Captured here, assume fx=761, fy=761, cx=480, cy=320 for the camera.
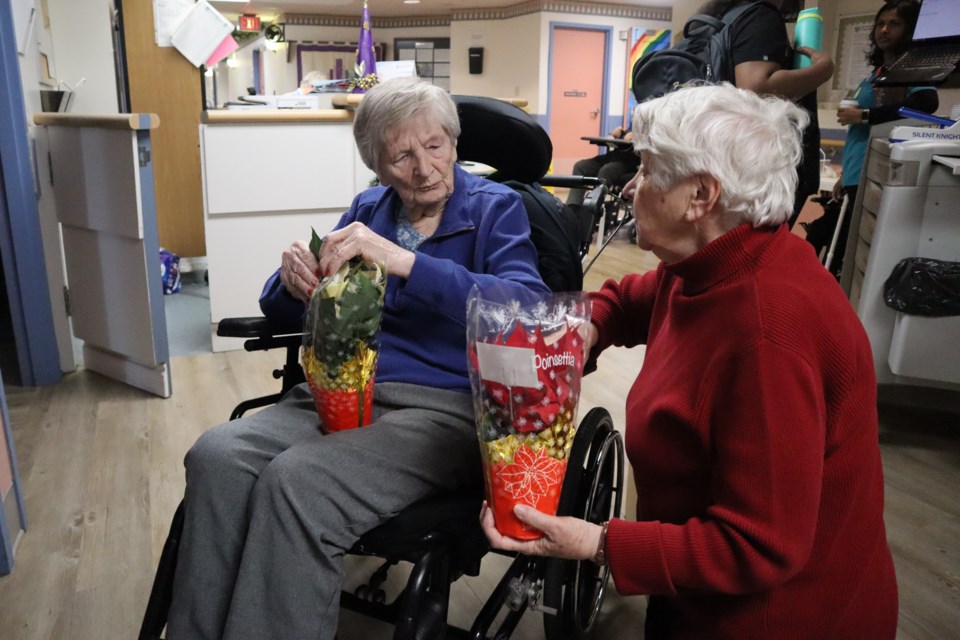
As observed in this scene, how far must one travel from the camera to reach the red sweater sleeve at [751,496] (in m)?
0.87

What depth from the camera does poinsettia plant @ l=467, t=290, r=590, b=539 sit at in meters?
0.94

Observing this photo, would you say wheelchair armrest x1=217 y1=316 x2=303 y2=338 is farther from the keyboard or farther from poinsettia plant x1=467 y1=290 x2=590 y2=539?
the keyboard

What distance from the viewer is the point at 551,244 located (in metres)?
1.65

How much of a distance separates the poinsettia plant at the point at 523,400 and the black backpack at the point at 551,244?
2.09ft

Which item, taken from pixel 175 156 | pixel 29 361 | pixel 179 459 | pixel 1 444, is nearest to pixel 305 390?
pixel 1 444

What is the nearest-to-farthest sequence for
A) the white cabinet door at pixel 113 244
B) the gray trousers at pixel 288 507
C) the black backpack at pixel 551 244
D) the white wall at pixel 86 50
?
the gray trousers at pixel 288 507 < the black backpack at pixel 551 244 < the white cabinet door at pixel 113 244 < the white wall at pixel 86 50

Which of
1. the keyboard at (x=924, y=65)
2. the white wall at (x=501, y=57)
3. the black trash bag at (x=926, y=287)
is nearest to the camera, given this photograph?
the black trash bag at (x=926, y=287)

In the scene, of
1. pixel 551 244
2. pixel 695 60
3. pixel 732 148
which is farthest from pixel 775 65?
pixel 732 148

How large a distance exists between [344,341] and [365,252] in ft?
0.54

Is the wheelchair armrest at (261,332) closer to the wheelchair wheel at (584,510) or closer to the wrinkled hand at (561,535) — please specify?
the wheelchair wheel at (584,510)

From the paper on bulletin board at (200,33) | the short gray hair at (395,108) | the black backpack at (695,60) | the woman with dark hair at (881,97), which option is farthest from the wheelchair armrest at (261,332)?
the paper on bulletin board at (200,33)

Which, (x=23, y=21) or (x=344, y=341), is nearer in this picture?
(x=344, y=341)

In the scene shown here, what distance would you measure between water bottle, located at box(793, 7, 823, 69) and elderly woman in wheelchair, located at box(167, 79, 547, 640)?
163cm

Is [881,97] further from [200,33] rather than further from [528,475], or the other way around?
[200,33]
